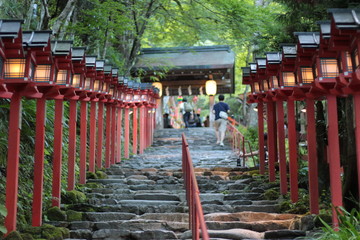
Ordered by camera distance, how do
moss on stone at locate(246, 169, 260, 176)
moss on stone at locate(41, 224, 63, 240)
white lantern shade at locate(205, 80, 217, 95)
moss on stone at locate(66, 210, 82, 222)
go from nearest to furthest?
moss on stone at locate(41, 224, 63, 240) < moss on stone at locate(66, 210, 82, 222) < moss on stone at locate(246, 169, 260, 176) < white lantern shade at locate(205, 80, 217, 95)

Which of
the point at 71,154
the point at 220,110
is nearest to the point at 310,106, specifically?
the point at 71,154

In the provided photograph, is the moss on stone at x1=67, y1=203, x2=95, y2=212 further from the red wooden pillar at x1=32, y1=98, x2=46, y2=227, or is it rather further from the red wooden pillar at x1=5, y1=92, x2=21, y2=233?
the red wooden pillar at x1=5, y1=92, x2=21, y2=233

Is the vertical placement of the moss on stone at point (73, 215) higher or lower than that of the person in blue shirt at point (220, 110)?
lower

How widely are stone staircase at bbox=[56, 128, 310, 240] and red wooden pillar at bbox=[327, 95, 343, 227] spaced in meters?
0.86

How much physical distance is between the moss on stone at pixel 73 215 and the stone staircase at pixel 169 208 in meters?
0.11

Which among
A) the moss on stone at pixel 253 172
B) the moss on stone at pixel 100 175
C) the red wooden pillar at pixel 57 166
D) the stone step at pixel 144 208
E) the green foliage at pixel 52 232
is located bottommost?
the green foliage at pixel 52 232

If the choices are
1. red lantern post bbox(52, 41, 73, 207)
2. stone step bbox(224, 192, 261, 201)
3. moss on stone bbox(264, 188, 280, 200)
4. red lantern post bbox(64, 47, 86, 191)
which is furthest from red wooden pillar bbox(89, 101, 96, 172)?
moss on stone bbox(264, 188, 280, 200)

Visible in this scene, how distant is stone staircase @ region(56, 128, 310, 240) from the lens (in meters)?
8.12

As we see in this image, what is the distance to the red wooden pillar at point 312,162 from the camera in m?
8.79

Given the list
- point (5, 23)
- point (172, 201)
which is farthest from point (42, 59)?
point (172, 201)

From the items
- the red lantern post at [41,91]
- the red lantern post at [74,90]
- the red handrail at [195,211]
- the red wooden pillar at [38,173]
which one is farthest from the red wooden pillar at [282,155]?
the red wooden pillar at [38,173]

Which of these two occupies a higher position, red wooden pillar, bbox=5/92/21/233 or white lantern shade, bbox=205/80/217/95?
white lantern shade, bbox=205/80/217/95

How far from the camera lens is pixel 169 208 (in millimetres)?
9758

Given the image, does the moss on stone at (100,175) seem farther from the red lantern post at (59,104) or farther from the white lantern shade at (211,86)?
the white lantern shade at (211,86)
